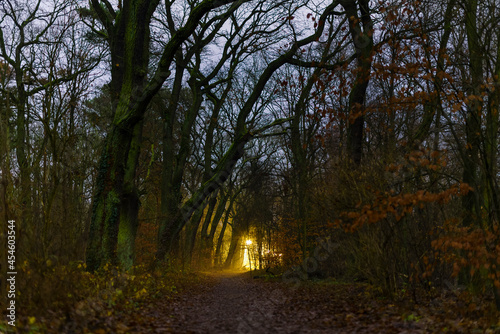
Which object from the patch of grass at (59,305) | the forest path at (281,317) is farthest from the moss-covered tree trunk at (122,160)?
the patch of grass at (59,305)

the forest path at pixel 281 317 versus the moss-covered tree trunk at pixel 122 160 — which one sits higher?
the moss-covered tree trunk at pixel 122 160

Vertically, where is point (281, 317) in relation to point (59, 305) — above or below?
below

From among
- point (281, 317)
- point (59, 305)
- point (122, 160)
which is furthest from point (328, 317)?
point (122, 160)

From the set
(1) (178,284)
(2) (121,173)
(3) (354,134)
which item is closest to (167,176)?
(1) (178,284)

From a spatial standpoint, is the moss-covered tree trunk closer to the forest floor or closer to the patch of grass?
the forest floor

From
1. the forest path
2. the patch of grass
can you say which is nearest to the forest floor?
the forest path

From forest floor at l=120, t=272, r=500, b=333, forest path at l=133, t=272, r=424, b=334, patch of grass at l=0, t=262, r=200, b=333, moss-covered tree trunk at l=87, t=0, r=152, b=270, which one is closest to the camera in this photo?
patch of grass at l=0, t=262, r=200, b=333

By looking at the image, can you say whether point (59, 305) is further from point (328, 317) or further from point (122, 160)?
point (122, 160)

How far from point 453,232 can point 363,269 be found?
1990 mm

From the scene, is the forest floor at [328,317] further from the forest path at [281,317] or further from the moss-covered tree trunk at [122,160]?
the moss-covered tree trunk at [122,160]

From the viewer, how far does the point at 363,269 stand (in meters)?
8.34

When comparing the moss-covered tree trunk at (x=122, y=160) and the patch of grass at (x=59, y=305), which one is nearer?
the patch of grass at (x=59, y=305)

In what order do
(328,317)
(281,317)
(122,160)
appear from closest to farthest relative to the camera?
(328,317)
(281,317)
(122,160)

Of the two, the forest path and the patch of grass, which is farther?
the forest path
